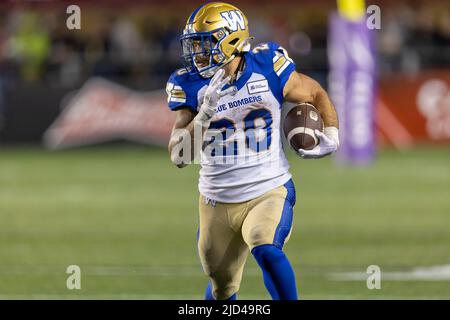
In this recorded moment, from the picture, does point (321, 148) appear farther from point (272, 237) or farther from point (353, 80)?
point (353, 80)

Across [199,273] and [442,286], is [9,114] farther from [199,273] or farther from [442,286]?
[442,286]

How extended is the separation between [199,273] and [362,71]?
358 inches

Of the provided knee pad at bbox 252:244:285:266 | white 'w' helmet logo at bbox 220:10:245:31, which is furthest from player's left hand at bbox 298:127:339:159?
white 'w' helmet logo at bbox 220:10:245:31

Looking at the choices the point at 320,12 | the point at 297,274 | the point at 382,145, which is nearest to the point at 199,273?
the point at 297,274

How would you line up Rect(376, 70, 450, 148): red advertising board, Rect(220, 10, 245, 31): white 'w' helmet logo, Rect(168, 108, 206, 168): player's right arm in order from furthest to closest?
Rect(376, 70, 450, 148): red advertising board < Rect(220, 10, 245, 31): white 'w' helmet logo < Rect(168, 108, 206, 168): player's right arm

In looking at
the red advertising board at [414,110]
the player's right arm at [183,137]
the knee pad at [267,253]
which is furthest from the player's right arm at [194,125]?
the red advertising board at [414,110]

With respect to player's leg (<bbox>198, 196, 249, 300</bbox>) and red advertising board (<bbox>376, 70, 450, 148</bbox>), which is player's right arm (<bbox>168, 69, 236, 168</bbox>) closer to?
player's leg (<bbox>198, 196, 249, 300</bbox>)

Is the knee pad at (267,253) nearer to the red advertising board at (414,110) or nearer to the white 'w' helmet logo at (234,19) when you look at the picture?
the white 'w' helmet logo at (234,19)

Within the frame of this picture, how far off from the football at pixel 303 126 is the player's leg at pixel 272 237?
29cm

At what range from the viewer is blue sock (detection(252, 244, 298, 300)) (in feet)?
20.3

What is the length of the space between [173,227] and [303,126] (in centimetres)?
588

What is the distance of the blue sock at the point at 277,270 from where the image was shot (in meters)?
6.18

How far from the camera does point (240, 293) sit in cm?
841

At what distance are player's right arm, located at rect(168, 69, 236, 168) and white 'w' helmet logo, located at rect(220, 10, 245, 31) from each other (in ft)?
1.00
